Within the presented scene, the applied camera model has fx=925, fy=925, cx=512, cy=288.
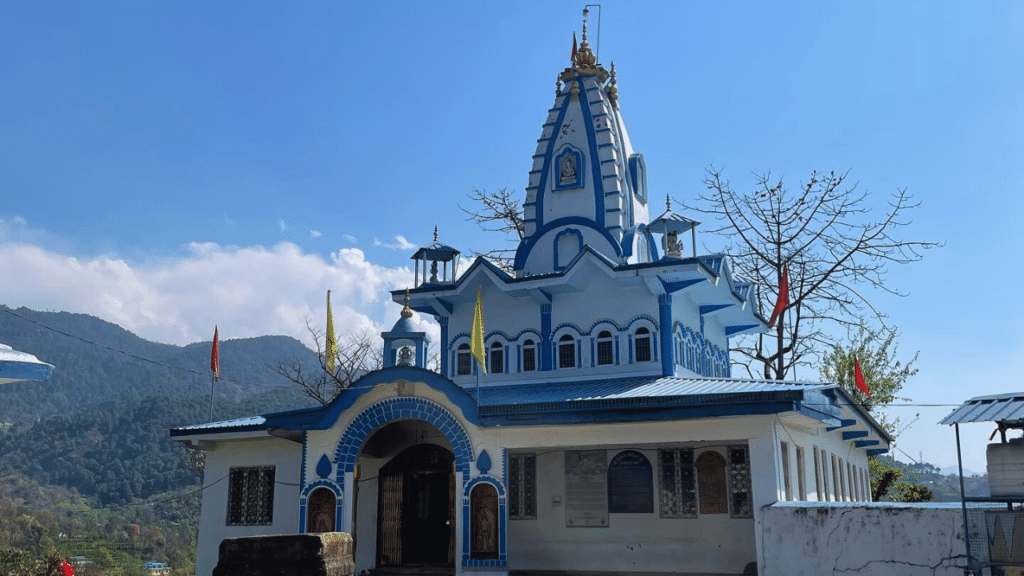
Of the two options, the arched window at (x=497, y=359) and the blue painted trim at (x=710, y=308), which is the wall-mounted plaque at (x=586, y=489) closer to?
the arched window at (x=497, y=359)

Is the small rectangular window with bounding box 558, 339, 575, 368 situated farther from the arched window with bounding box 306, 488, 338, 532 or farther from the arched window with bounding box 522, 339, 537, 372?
the arched window with bounding box 306, 488, 338, 532

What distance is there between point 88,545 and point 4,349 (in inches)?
965

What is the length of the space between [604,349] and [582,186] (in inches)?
155

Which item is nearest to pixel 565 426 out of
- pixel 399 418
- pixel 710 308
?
pixel 399 418

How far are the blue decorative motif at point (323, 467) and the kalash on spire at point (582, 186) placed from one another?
6.18 meters

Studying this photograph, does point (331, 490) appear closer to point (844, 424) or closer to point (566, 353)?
point (566, 353)

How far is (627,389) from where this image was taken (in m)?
16.3

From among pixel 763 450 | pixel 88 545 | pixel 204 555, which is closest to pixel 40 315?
pixel 88 545

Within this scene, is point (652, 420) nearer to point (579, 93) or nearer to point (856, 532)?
point (856, 532)

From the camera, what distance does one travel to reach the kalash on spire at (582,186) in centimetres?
1986

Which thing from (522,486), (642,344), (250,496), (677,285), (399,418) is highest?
(677,285)

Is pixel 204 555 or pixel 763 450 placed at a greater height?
pixel 763 450

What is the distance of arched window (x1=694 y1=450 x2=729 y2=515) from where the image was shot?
54.1 feet

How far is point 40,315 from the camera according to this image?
126 metres
